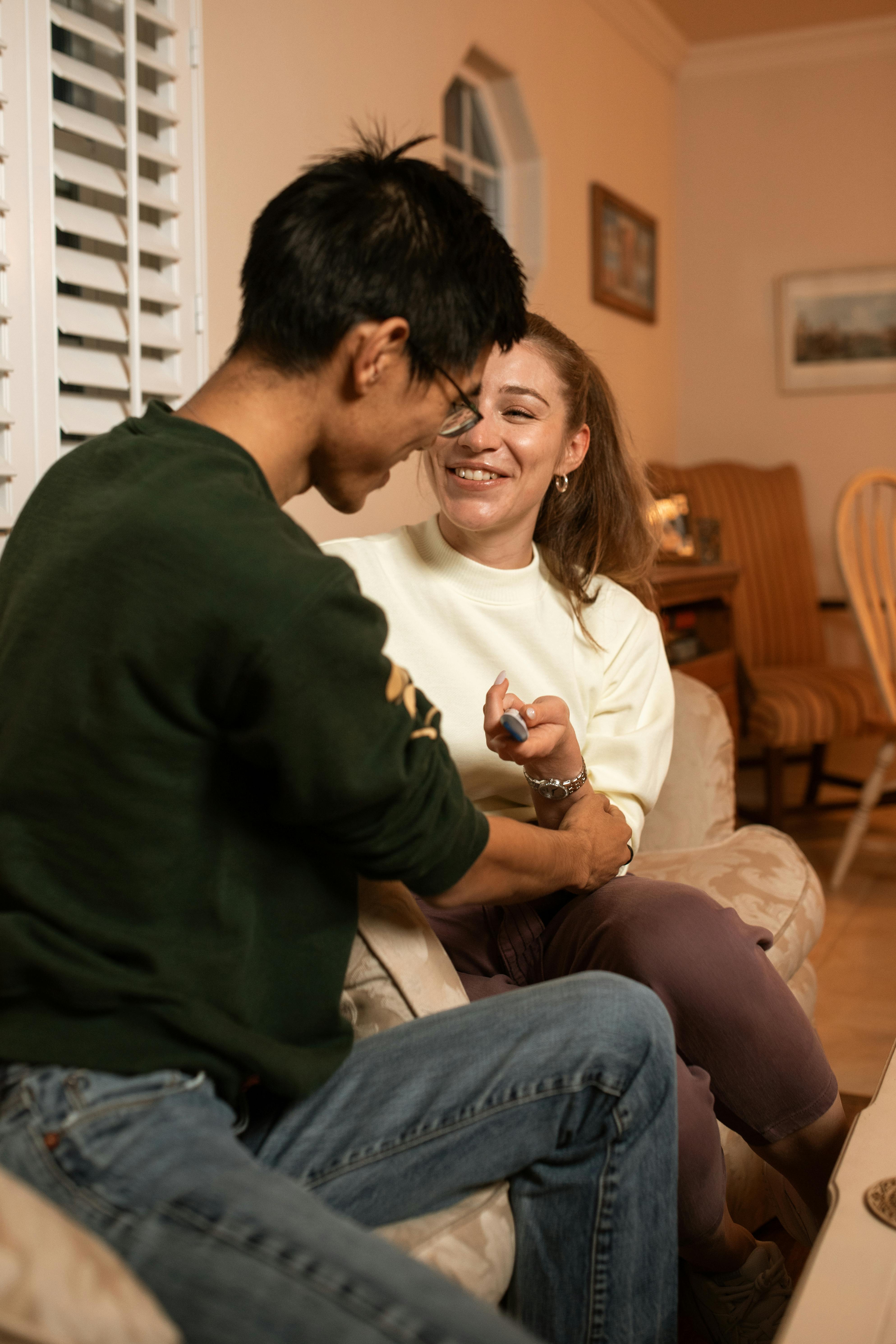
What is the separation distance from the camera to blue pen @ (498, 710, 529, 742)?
123 centimetres

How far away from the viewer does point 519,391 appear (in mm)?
1572

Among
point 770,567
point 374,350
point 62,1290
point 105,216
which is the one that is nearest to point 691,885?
point 374,350

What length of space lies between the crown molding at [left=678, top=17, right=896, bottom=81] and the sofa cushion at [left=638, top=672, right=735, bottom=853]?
3.55 meters

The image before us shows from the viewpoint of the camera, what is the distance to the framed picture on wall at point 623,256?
3.91 metres

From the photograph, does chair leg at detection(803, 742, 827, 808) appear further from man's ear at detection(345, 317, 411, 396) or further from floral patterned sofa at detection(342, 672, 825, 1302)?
man's ear at detection(345, 317, 411, 396)

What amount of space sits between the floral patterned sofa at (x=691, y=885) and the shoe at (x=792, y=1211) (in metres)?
0.05

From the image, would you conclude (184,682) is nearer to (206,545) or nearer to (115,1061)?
(206,545)

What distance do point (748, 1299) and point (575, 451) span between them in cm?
111

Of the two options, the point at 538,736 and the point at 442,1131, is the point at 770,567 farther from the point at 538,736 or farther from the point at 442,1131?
the point at 442,1131

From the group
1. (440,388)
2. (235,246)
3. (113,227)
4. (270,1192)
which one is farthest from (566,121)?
(270,1192)

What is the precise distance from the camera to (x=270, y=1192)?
773 millimetres

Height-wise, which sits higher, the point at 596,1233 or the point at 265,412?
the point at 265,412

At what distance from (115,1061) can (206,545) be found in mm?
382

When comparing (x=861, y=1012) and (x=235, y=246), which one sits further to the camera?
(x=861, y=1012)
